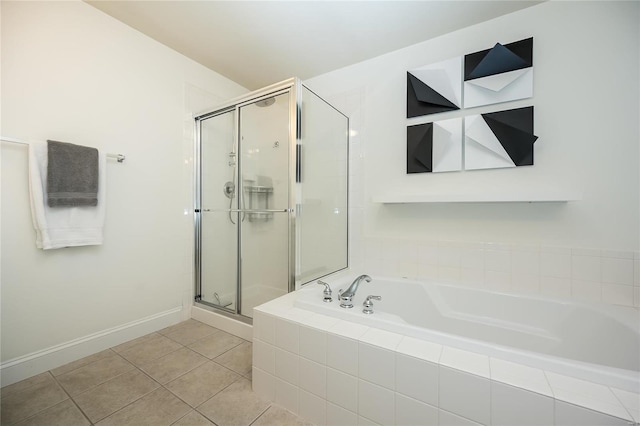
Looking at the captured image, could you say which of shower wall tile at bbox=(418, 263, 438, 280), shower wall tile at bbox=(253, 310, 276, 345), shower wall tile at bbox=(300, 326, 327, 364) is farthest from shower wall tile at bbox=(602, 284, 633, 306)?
shower wall tile at bbox=(253, 310, 276, 345)

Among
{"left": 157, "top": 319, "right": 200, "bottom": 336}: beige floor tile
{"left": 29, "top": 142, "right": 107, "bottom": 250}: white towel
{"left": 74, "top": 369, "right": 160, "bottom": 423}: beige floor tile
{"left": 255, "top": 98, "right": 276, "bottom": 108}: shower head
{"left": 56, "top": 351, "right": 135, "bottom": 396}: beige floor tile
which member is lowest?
{"left": 157, "top": 319, "right": 200, "bottom": 336}: beige floor tile

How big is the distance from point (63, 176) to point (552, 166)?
311 centimetres

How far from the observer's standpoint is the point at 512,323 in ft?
5.48

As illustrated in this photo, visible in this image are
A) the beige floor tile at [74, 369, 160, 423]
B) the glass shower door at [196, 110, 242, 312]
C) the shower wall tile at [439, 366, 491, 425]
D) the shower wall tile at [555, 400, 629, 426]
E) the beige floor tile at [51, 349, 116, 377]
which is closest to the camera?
the shower wall tile at [555, 400, 629, 426]

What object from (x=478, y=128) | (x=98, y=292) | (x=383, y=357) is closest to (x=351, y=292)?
(x=383, y=357)

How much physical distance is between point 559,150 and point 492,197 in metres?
0.50

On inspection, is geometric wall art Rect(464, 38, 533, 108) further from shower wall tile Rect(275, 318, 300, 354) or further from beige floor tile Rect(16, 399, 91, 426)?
beige floor tile Rect(16, 399, 91, 426)

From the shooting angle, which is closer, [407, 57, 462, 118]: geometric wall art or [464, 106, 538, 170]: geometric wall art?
[464, 106, 538, 170]: geometric wall art

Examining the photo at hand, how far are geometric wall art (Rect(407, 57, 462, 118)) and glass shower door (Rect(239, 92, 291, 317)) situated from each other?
1033mm

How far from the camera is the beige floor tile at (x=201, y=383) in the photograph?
144 centimetres

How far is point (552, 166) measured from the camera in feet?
5.51

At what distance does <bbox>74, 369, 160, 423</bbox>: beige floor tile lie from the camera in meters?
1.33

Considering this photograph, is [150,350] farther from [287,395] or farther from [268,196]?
[268,196]

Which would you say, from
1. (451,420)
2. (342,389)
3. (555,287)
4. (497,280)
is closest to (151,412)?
(342,389)
